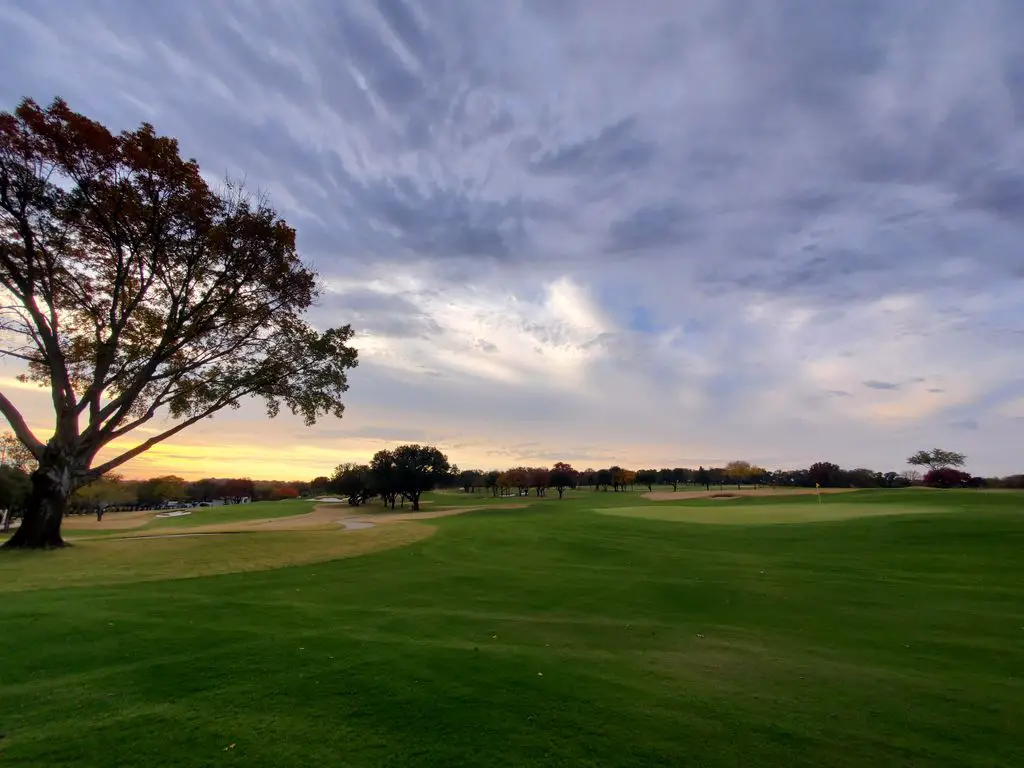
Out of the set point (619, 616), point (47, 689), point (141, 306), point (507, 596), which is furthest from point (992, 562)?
point (141, 306)

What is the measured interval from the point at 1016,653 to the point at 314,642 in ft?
43.3

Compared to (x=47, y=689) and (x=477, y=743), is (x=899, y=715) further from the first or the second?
(x=47, y=689)

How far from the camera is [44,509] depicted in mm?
23594

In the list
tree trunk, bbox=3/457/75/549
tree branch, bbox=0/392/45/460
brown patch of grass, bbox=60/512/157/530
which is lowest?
brown patch of grass, bbox=60/512/157/530

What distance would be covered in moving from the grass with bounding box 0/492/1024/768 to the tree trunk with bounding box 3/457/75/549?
581 centimetres

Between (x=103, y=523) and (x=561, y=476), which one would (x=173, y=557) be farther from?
(x=561, y=476)

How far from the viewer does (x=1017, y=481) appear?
9919 cm

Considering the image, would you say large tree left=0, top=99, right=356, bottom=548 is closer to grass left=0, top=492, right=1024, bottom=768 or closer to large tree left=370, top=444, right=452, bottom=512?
grass left=0, top=492, right=1024, bottom=768

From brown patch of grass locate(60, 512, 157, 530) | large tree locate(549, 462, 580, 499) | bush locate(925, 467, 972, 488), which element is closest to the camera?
brown patch of grass locate(60, 512, 157, 530)

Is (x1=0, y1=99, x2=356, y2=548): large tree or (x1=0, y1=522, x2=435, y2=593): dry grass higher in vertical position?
(x1=0, y1=99, x2=356, y2=548): large tree

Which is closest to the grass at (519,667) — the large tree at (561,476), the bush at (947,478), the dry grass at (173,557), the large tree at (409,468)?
the dry grass at (173,557)

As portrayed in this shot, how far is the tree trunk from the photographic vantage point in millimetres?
23391

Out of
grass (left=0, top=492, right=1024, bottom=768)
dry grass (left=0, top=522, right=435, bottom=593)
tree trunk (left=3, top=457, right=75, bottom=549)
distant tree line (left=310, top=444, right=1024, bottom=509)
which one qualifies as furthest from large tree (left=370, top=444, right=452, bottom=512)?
grass (left=0, top=492, right=1024, bottom=768)

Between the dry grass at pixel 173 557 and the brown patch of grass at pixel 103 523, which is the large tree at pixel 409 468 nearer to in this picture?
the brown patch of grass at pixel 103 523
